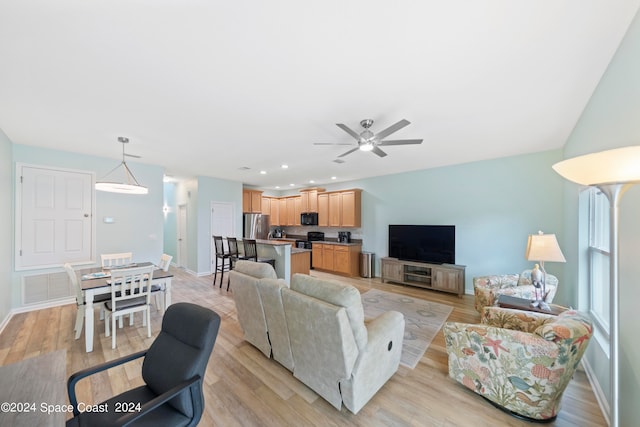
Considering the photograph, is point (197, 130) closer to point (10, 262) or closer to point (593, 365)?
point (10, 262)

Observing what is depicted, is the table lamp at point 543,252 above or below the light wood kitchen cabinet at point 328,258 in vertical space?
above

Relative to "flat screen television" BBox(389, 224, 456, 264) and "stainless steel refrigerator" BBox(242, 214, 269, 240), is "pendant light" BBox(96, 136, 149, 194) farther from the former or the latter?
"flat screen television" BBox(389, 224, 456, 264)

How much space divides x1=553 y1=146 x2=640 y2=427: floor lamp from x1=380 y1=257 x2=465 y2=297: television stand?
12.4 ft

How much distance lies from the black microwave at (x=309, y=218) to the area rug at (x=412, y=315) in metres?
3.08

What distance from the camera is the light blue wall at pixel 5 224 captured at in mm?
3293

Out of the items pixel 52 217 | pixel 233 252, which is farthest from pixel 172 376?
pixel 52 217

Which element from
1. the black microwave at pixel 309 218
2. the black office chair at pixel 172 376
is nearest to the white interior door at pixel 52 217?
the black office chair at pixel 172 376

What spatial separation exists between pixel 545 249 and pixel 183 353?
3483mm

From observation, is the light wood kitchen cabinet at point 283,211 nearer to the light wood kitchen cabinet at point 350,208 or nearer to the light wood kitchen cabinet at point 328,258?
the light wood kitchen cabinet at point 328,258

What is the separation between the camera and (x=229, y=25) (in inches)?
58.5

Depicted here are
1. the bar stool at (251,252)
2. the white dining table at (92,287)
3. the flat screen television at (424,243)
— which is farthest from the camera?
the flat screen television at (424,243)

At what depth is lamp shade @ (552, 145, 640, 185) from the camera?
3.31 ft

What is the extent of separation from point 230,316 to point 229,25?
3628 mm

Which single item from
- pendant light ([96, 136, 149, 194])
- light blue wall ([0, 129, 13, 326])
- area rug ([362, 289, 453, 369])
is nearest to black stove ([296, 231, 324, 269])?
area rug ([362, 289, 453, 369])
